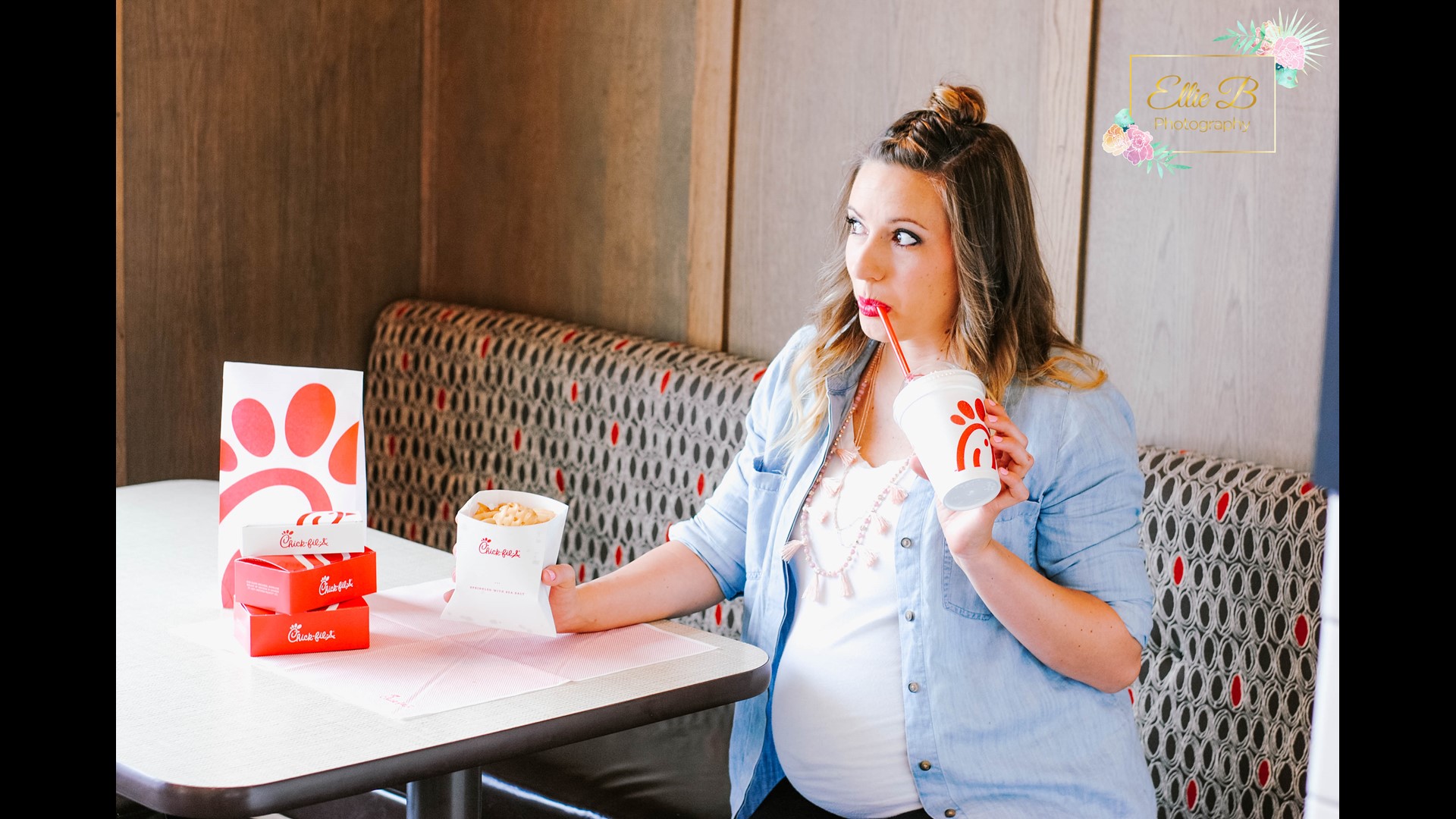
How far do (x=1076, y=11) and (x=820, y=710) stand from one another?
139 centimetres

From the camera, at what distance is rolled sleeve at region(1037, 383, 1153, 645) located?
5.11 feet

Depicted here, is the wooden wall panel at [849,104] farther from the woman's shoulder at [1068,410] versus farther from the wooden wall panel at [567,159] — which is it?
the woman's shoulder at [1068,410]

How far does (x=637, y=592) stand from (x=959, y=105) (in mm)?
708

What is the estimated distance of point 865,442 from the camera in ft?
5.77

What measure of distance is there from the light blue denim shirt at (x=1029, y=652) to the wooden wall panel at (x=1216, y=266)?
0.73 meters

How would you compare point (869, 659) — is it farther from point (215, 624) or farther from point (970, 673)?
point (215, 624)

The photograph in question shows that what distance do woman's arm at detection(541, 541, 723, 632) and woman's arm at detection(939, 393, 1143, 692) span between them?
1.34 ft

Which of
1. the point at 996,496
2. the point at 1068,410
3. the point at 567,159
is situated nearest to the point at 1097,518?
the point at 1068,410

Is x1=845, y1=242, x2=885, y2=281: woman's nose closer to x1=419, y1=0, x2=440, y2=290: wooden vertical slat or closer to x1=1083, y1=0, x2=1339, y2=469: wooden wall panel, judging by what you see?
x1=1083, y1=0, x2=1339, y2=469: wooden wall panel

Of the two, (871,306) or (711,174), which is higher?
(711,174)

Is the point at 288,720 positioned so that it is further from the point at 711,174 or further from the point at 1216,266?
the point at 711,174

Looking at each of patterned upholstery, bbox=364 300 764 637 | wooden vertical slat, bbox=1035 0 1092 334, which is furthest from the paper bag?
wooden vertical slat, bbox=1035 0 1092 334

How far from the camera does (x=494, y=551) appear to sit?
1.55 metres

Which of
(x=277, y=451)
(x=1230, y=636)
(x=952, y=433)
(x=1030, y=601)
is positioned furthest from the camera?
(x=1230, y=636)
